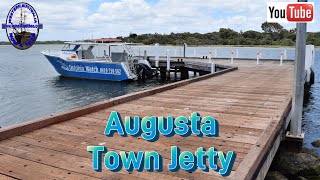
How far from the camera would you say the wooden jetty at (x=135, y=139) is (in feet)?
11.5

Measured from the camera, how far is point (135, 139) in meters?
4.63

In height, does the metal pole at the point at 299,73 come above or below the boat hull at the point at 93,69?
above

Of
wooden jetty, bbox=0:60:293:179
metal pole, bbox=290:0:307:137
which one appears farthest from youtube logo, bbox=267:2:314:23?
wooden jetty, bbox=0:60:293:179

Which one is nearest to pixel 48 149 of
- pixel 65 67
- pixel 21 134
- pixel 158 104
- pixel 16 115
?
pixel 21 134

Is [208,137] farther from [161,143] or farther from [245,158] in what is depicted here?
[245,158]

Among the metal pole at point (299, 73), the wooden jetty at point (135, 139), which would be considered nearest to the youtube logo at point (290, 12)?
the metal pole at point (299, 73)

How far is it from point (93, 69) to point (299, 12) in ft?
74.4

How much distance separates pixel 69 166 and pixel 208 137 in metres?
2.09

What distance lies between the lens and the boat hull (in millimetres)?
25281

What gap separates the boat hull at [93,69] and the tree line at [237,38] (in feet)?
196

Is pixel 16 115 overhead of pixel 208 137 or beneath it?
beneath

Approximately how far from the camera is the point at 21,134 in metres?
4.83

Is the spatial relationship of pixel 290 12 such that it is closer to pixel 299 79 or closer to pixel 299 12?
pixel 299 12

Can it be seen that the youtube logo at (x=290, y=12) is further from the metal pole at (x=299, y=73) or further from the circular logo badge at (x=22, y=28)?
the circular logo badge at (x=22, y=28)
